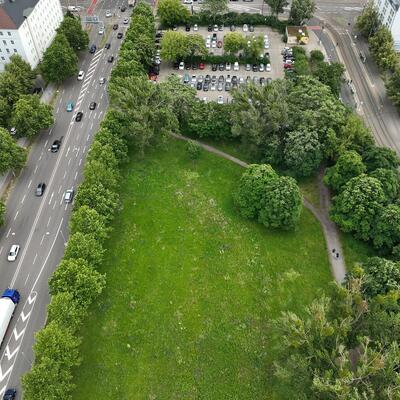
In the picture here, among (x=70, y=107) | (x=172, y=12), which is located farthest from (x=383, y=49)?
(x=70, y=107)

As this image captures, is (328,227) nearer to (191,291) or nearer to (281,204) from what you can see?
(281,204)

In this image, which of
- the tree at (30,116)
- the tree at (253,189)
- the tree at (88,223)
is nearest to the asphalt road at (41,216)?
the tree at (30,116)

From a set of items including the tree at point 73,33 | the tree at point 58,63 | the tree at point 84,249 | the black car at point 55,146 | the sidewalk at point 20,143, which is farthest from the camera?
the tree at point 73,33

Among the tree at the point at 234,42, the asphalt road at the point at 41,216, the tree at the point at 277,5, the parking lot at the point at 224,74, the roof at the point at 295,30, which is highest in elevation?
the tree at the point at 277,5

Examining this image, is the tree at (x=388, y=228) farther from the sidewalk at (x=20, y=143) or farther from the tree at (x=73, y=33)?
the tree at (x=73, y=33)

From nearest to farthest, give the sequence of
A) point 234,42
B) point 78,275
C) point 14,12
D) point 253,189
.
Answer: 1. point 78,275
2. point 253,189
3. point 14,12
4. point 234,42

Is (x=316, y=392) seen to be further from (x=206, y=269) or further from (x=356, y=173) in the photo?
(x=356, y=173)
